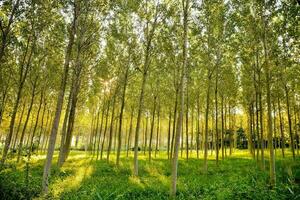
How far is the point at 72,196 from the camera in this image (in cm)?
1316

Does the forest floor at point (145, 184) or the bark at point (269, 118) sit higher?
the bark at point (269, 118)

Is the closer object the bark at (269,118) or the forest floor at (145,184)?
the forest floor at (145,184)

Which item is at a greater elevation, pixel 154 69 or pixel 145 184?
pixel 154 69

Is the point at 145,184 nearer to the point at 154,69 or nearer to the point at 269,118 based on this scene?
the point at 269,118

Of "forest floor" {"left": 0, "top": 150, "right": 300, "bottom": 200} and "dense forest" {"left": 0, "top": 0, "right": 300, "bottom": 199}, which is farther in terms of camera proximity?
"dense forest" {"left": 0, "top": 0, "right": 300, "bottom": 199}

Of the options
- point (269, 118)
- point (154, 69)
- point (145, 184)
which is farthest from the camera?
point (154, 69)

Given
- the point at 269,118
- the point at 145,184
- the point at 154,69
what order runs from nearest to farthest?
the point at 269,118
the point at 145,184
the point at 154,69

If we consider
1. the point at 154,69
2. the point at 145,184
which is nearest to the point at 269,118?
the point at 145,184

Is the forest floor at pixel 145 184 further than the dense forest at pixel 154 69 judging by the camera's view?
No

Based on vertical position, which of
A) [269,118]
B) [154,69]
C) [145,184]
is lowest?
[145,184]

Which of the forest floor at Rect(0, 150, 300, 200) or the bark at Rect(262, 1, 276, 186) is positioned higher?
the bark at Rect(262, 1, 276, 186)

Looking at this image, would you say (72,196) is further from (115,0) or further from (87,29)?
(115,0)

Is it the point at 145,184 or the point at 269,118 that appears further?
the point at 145,184

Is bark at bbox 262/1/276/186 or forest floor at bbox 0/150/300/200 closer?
forest floor at bbox 0/150/300/200
